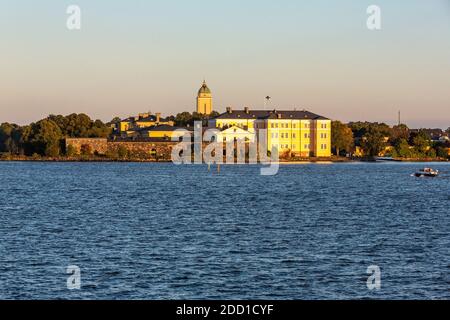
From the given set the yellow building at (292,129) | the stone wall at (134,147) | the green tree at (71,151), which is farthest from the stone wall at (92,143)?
the yellow building at (292,129)

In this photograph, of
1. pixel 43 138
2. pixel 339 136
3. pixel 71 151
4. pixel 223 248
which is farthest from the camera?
pixel 339 136

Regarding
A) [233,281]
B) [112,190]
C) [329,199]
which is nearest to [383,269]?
[233,281]

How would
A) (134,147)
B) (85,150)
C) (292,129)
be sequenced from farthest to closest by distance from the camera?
(134,147)
(85,150)
(292,129)

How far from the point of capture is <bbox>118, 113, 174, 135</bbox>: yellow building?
160250 mm

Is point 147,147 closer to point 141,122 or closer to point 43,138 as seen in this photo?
point 43,138

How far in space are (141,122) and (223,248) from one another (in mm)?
140798

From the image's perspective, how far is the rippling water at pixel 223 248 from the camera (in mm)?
17406

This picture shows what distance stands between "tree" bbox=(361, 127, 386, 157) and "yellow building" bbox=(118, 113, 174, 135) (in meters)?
33.1

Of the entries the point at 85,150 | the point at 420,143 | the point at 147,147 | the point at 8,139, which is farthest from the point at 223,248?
the point at 420,143

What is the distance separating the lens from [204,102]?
162500mm

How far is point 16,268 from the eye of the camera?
770 inches

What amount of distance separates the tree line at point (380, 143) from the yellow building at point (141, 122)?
31.0m
